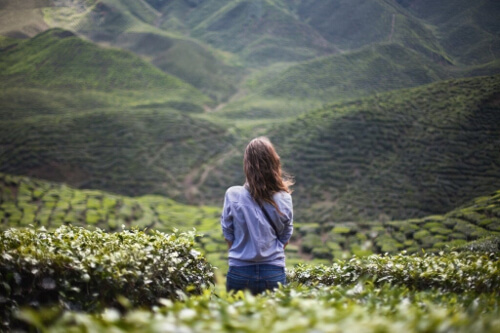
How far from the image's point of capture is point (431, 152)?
13781 millimetres

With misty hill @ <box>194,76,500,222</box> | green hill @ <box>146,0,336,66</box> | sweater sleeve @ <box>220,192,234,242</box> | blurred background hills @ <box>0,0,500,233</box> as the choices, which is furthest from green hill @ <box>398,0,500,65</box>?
sweater sleeve @ <box>220,192,234,242</box>

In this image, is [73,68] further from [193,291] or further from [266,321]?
[266,321]

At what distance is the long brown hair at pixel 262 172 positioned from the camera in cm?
293

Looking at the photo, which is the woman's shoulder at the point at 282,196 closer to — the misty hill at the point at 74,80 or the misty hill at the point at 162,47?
the misty hill at the point at 74,80

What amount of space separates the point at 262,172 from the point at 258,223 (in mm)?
436

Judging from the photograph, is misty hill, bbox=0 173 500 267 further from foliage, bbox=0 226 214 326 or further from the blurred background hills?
foliage, bbox=0 226 214 326

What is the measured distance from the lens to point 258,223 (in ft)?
9.37

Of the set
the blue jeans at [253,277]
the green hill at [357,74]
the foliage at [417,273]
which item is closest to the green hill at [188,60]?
the green hill at [357,74]

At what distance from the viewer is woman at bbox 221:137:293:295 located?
2.85m

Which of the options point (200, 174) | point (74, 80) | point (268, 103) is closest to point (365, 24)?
point (268, 103)

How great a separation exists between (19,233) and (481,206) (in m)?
10.4

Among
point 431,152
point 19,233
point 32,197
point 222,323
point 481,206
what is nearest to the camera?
point 222,323

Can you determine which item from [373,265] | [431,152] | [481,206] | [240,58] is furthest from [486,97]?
[240,58]

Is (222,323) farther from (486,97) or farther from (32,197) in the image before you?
(486,97)
